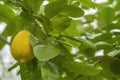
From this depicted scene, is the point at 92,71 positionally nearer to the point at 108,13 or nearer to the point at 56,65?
the point at 56,65

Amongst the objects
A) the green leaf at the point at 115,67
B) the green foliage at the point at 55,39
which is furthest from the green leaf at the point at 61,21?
the green leaf at the point at 115,67

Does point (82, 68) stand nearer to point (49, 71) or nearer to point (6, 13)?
point (49, 71)

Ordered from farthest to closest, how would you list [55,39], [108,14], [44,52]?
[108,14], [55,39], [44,52]

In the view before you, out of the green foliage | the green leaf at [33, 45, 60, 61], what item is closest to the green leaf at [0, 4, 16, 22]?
the green foliage

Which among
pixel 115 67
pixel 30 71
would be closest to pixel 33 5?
pixel 30 71

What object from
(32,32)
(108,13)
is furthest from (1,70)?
(32,32)

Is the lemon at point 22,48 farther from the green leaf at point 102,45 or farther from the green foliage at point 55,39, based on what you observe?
the green leaf at point 102,45

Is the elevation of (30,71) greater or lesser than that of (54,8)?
lesser
